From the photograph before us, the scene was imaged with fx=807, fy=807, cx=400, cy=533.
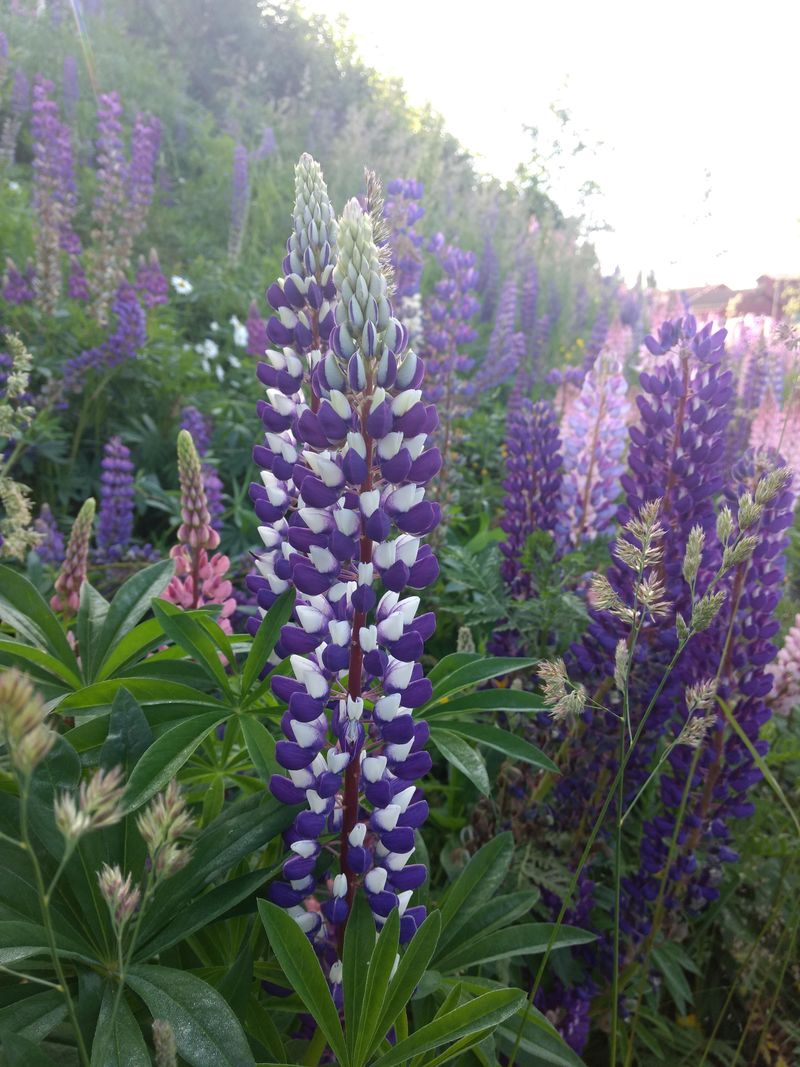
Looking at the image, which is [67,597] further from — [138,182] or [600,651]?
[138,182]

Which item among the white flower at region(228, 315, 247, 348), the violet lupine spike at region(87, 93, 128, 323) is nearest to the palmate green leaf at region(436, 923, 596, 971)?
the violet lupine spike at region(87, 93, 128, 323)

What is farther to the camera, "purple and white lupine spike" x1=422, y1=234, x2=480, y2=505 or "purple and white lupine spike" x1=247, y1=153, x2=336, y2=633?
"purple and white lupine spike" x1=422, y1=234, x2=480, y2=505

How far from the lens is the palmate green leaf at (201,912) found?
100cm

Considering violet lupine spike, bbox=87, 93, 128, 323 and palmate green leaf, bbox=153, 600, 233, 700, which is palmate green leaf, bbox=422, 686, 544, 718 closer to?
palmate green leaf, bbox=153, 600, 233, 700

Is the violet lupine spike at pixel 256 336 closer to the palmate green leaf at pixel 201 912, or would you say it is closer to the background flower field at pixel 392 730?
the background flower field at pixel 392 730

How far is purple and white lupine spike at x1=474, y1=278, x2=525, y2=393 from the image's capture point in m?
5.21

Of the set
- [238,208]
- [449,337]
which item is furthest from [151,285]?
[238,208]

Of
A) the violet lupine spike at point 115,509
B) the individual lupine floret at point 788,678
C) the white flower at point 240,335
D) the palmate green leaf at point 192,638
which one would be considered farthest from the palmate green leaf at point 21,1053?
the white flower at point 240,335

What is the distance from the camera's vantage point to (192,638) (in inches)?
49.5

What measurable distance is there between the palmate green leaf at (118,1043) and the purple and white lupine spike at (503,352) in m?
4.51

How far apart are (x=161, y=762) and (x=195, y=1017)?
29 centimetres

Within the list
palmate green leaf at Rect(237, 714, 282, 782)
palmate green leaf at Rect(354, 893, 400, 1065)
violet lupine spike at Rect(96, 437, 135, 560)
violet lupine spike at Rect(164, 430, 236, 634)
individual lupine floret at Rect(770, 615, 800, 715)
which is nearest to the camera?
palmate green leaf at Rect(354, 893, 400, 1065)

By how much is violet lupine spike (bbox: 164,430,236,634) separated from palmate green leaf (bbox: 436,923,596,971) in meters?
0.76

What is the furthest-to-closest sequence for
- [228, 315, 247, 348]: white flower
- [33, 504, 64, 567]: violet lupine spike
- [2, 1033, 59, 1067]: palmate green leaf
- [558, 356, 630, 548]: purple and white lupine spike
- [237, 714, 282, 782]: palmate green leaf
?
[228, 315, 247, 348]: white flower < [33, 504, 64, 567]: violet lupine spike < [558, 356, 630, 548]: purple and white lupine spike < [237, 714, 282, 782]: palmate green leaf < [2, 1033, 59, 1067]: palmate green leaf
